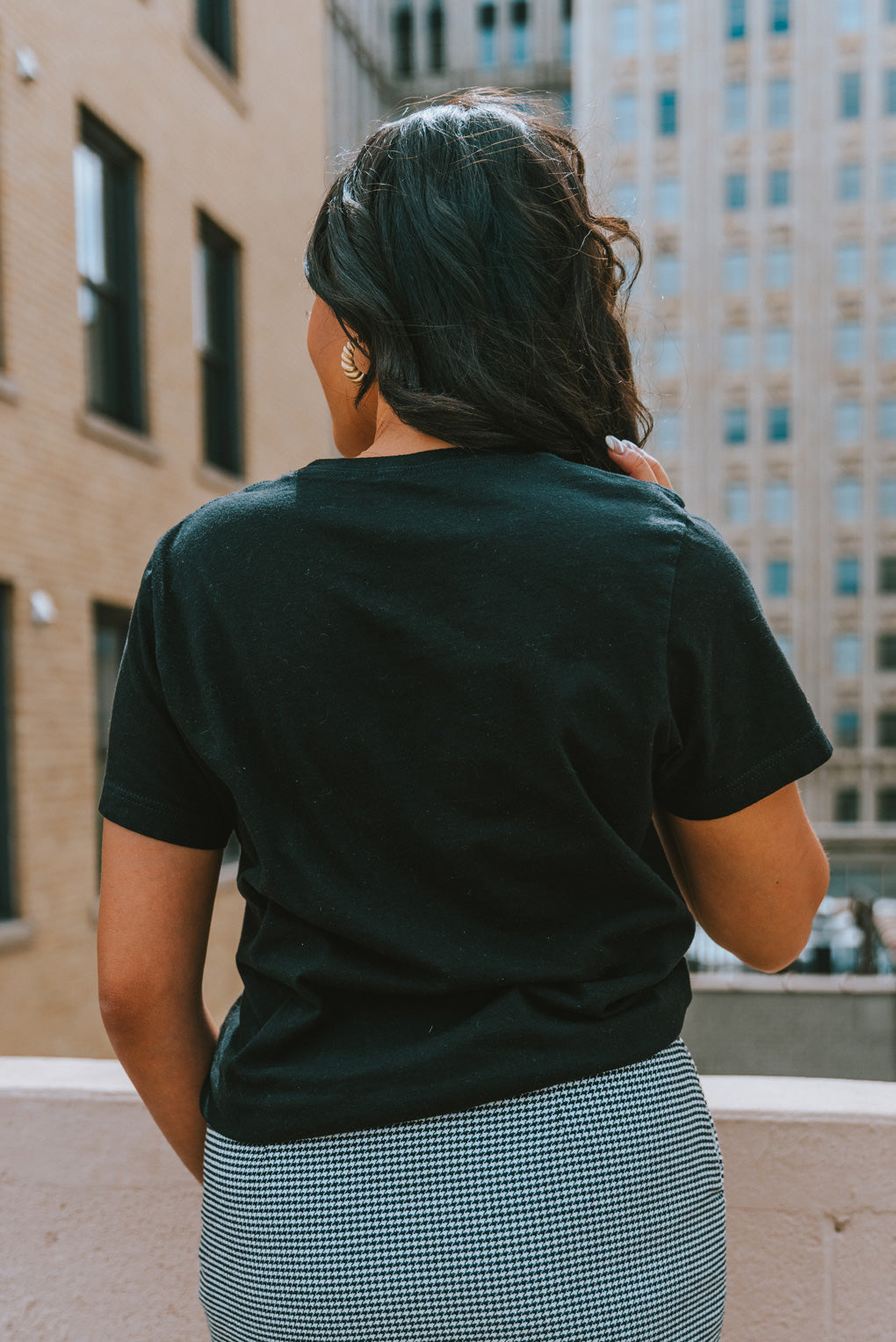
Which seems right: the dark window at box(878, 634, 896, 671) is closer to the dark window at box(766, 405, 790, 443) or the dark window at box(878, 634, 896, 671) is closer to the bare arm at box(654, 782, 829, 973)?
the dark window at box(766, 405, 790, 443)

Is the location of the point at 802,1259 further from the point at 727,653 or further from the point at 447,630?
the point at 447,630

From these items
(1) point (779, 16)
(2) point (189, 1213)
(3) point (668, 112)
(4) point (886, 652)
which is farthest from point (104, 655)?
(1) point (779, 16)

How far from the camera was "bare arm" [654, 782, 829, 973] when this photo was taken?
1.06 m

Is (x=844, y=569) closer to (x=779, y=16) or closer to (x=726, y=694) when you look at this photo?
(x=779, y=16)

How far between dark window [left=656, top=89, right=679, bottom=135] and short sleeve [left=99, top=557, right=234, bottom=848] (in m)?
58.1

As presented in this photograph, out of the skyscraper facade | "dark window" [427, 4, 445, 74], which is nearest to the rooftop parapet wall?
the skyscraper facade

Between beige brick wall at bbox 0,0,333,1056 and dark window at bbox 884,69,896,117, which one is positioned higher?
dark window at bbox 884,69,896,117

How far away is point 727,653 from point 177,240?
32.3ft

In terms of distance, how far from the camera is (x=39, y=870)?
7.79 meters

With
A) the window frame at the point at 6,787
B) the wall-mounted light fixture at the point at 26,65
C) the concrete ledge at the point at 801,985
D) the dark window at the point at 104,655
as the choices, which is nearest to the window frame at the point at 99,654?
the dark window at the point at 104,655

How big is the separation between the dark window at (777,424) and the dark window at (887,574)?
23.2ft

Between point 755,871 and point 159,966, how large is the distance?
60 centimetres

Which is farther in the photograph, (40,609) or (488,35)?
(488,35)

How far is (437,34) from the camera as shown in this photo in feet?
184
